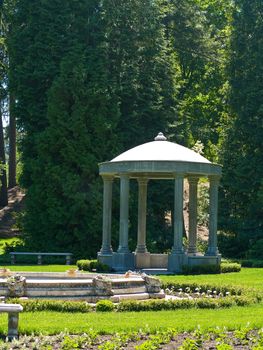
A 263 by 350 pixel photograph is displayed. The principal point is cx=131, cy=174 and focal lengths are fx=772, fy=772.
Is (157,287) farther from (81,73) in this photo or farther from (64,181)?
(81,73)

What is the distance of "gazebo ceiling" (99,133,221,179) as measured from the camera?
3011 centimetres

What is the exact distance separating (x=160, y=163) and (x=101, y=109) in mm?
12067

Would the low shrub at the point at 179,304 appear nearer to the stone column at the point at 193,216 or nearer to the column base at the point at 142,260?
the column base at the point at 142,260

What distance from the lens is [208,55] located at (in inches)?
2024

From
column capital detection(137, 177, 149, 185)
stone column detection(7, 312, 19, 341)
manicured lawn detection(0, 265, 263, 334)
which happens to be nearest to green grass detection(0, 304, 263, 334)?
manicured lawn detection(0, 265, 263, 334)

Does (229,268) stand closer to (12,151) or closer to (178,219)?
(178,219)

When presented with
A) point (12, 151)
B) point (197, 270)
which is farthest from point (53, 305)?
point (12, 151)

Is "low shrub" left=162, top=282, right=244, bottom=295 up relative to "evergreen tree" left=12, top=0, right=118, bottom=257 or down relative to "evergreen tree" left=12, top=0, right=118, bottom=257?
down

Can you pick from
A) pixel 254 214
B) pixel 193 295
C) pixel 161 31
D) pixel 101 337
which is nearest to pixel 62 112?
pixel 161 31

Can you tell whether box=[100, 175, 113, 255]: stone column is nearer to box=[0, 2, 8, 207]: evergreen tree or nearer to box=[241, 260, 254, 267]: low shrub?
box=[241, 260, 254, 267]: low shrub

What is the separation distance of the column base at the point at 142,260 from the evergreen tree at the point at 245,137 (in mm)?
10143

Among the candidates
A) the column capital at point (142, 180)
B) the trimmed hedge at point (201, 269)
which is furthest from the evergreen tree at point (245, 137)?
the trimmed hedge at point (201, 269)

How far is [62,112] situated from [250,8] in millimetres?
13064

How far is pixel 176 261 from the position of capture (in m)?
30.4
